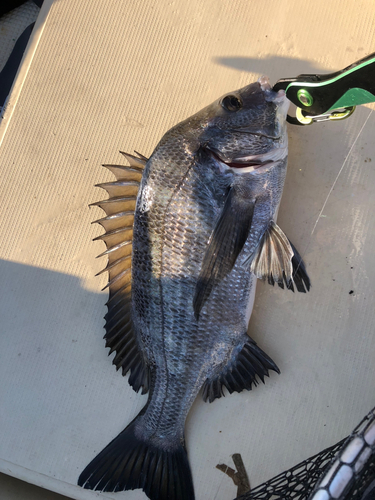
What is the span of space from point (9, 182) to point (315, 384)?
1.91m

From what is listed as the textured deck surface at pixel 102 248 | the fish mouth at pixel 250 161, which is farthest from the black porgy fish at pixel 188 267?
the textured deck surface at pixel 102 248

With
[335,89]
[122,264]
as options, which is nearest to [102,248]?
[122,264]

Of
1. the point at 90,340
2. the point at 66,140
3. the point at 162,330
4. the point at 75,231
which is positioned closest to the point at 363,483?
the point at 162,330

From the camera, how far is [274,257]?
1.56m

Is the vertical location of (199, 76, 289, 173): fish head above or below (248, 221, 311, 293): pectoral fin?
above

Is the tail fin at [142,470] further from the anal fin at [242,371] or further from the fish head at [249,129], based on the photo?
the fish head at [249,129]

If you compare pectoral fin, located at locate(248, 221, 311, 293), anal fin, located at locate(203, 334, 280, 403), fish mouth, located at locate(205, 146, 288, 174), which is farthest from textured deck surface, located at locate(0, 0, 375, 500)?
fish mouth, located at locate(205, 146, 288, 174)

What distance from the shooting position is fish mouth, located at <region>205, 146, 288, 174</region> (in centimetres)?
148

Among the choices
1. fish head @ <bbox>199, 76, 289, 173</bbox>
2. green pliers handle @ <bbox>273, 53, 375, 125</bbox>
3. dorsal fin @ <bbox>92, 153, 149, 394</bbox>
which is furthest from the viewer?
dorsal fin @ <bbox>92, 153, 149, 394</bbox>

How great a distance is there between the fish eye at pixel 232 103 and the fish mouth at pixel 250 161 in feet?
0.64

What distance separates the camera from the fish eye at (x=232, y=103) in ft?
4.93

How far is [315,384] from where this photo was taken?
1741 millimetres

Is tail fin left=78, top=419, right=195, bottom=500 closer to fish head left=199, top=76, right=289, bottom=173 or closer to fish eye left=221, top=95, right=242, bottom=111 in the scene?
fish head left=199, top=76, right=289, bottom=173

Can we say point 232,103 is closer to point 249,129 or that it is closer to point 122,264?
point 249,129
